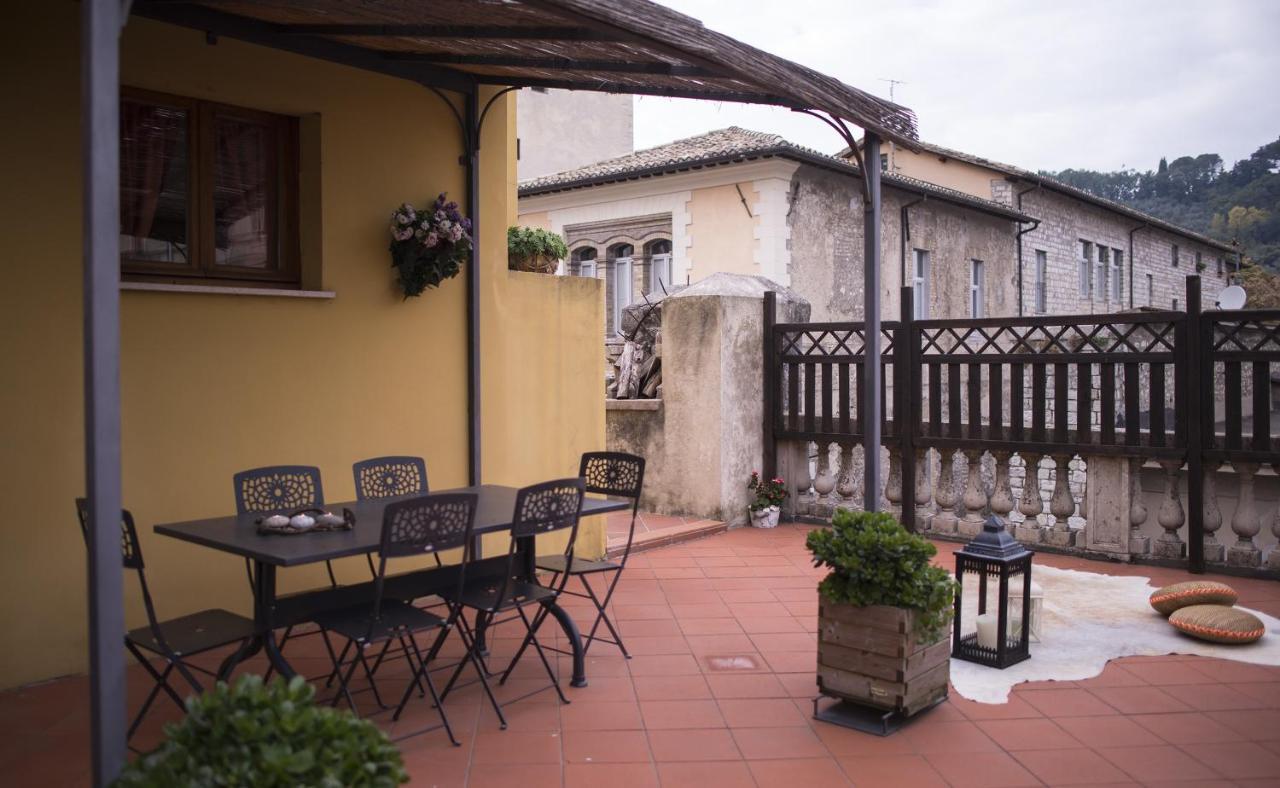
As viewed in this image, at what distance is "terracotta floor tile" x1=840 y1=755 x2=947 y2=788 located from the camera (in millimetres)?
3424

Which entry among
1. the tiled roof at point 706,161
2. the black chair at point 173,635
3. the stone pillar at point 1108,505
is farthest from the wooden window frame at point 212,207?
the tiled roof at point 706,161

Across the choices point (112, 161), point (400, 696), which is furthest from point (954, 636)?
point (112, 161)

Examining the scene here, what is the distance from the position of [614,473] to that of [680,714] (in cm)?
147

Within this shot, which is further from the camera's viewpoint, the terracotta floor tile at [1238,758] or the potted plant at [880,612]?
the potted plant at [880,612]

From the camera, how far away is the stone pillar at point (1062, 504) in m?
7.07

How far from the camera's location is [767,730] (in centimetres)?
393

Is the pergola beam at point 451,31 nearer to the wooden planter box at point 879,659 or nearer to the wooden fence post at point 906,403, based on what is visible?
the wooden planter box at point 879,659

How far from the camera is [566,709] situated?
4.18m

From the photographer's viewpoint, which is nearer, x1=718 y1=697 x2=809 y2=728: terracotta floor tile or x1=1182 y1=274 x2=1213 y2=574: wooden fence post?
x1=718 y1=697 x2=809 y2=728: terracotta floor tile

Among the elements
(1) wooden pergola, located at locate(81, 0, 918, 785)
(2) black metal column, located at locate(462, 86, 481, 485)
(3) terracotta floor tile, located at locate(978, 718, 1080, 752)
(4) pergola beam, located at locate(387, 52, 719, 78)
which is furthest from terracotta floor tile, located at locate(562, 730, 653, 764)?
(4) pergola beam, located at locate(387, 52, 719, 78)

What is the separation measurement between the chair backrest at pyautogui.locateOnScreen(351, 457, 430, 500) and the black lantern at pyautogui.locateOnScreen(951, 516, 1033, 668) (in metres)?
2.88

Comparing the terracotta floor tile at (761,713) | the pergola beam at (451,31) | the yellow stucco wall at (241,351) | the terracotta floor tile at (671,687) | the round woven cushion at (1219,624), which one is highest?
the pergola beam at (451,31)

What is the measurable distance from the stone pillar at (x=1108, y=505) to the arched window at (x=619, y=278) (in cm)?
1199

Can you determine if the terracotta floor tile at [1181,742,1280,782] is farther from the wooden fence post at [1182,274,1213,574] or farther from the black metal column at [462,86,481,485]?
the black metal column at [462,86,481,485]
